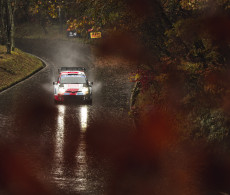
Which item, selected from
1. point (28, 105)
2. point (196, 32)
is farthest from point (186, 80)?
point (28, 105)

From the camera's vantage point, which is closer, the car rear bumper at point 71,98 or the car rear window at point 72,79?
the car rear bumper at point 71,98

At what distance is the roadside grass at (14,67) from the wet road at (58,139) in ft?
3.89

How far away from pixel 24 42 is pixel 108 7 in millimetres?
54412

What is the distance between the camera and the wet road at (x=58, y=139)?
10.8m

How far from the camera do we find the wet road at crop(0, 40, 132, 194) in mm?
10799

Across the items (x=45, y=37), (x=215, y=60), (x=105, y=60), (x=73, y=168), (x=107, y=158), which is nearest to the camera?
(x=73, y=168)

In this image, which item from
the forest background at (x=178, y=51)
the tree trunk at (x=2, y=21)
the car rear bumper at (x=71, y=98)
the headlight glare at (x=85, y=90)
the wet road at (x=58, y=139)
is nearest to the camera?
the wet road at (x=58, y=139)

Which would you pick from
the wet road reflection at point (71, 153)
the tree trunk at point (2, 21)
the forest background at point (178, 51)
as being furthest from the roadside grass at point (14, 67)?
the forest background at point (178, 51)

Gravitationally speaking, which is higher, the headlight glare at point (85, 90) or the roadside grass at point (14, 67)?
the headlight glare at point (85, 90)

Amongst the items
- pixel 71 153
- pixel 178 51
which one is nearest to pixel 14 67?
pixel 178 51

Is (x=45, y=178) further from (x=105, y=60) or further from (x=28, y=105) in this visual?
(x=105, y=60)

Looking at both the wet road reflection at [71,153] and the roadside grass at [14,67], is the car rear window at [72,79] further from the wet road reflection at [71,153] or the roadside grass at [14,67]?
the roadside grass at [14,67]

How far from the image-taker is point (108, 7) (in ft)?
56.6

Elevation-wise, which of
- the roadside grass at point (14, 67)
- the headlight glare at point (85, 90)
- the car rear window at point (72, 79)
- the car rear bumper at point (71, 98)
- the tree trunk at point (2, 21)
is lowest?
the roadside grass at point (14, 67)
